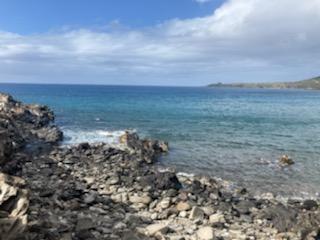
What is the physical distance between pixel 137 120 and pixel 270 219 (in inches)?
1860

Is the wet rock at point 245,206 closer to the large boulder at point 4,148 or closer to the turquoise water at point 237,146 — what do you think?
the turquoise water at point 237,146

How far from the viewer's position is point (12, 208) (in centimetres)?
1292

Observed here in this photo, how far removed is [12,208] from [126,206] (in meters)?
8.03

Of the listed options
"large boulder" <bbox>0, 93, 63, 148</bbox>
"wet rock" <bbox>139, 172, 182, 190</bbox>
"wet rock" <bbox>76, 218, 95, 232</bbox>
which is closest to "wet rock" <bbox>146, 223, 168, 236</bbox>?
"wet rock" <bbox>76, 218, 95, 232</bbox>

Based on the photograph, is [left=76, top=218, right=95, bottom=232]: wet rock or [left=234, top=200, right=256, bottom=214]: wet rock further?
[left=234, top=200, right=256, bottom=214]: wet rock

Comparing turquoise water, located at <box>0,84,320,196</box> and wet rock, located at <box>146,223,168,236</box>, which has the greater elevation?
wet rock, located at <box>146,223,168,236</box>

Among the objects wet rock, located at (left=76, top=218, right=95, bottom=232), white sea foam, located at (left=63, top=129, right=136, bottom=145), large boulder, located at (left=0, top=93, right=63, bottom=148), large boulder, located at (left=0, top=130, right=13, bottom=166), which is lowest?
white sea foam, located at (left=63, top=129, right=136, bottom=145)

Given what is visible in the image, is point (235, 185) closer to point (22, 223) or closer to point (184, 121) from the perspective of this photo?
point (22, 223)

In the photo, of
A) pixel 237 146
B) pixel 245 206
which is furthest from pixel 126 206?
pixel 237 146

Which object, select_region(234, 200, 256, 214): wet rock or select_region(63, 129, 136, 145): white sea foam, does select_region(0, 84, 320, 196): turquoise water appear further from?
select_region(234, 200, 256, 214): wet rock

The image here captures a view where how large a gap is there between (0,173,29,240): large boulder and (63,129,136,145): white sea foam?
1130 inches

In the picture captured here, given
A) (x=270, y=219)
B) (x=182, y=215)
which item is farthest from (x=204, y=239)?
(x=270, y=219)

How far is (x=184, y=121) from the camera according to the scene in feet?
217

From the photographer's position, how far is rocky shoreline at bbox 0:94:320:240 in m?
14.5
